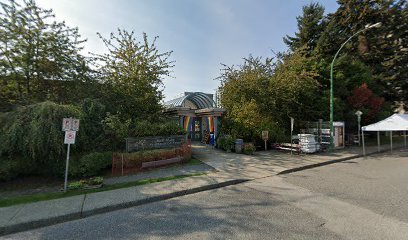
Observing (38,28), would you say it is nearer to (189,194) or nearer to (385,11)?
(189,194)

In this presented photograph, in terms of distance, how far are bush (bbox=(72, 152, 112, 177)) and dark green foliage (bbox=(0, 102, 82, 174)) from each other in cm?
68

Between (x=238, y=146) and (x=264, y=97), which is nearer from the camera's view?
(x=238, y=146)

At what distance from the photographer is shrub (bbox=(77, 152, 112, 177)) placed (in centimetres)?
731

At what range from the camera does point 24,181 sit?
7.11m

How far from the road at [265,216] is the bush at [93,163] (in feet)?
11.6

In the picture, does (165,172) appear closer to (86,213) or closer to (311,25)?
(86,213)

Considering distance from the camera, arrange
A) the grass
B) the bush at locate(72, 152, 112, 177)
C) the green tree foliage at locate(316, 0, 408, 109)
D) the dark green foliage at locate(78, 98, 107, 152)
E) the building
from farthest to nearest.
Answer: the green tree foliage at locate(316, 0, 408, 109) < the building < the dark green foliage at locate(78, 98, 107, 152) < the bush at locate(72, 152, 112, 177) < the grass

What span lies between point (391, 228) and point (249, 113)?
9871 millimetres

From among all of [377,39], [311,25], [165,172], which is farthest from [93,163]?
[377,39]

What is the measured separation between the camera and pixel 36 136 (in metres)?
6.50

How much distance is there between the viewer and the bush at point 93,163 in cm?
730

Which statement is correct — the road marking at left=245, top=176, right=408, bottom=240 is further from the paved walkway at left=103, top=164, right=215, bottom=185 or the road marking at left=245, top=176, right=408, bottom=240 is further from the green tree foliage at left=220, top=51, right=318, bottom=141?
the green tree foliage at left=220, top=51, right=318, bottom=141

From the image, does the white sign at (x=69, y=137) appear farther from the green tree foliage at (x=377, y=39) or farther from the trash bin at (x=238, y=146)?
the green tree foliage at (x=377, y=39)

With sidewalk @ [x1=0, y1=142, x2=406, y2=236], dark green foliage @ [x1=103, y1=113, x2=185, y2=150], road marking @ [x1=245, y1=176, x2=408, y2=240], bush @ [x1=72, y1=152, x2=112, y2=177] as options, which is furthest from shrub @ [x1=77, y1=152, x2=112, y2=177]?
road marking @ [x1=245, y1=176, x2=408, y2=240]
